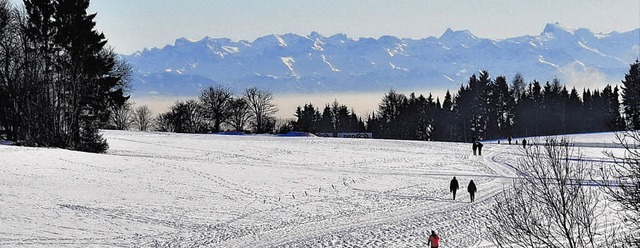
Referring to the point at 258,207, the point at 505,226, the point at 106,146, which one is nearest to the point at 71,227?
the point at 258,207

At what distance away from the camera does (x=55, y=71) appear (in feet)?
166

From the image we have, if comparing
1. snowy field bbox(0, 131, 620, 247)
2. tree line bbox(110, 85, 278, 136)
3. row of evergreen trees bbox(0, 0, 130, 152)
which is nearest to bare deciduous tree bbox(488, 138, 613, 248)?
snowy field bbox(0, 131, 620, 247)

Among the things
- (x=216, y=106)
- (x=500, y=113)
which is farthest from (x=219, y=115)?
(x=500, y=113)

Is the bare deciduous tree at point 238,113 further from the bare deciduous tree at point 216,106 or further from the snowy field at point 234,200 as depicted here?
the snowy field at point 234,200

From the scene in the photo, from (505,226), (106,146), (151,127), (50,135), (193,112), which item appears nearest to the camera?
(505,226)

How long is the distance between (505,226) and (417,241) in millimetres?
10930

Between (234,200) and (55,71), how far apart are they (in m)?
23.4

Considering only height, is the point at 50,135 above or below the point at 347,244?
above

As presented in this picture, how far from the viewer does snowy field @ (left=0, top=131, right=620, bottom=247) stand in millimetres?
27109

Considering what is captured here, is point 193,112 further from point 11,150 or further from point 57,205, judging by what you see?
point 57,205

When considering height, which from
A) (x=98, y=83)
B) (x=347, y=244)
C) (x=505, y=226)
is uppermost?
(x=98, y=83)

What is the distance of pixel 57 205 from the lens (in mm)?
30188

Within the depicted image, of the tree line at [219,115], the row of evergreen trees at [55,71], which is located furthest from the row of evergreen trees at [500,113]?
the row of evergreen trees at [55,71]

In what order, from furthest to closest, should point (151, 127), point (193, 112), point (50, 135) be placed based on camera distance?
1. point (151, 127)
2. point (193, 112)
3. point (50, 135)
